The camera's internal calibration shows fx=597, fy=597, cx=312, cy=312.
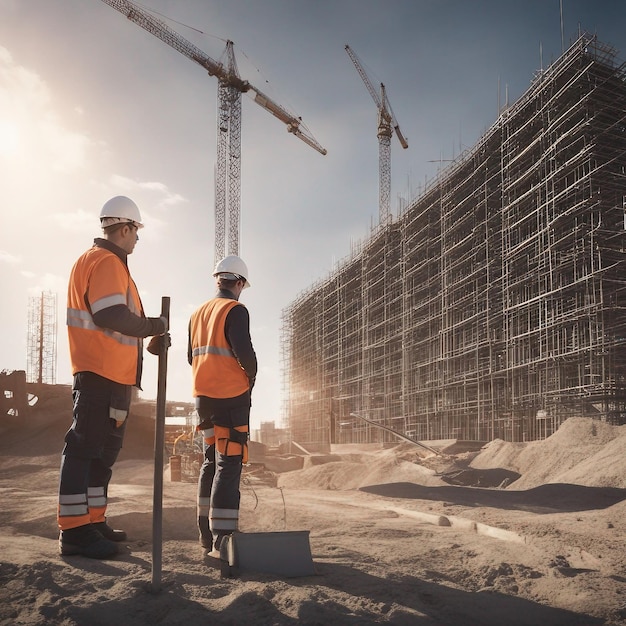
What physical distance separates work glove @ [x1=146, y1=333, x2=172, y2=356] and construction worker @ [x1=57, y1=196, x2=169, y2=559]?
1cm

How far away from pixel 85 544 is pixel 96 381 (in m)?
0.85

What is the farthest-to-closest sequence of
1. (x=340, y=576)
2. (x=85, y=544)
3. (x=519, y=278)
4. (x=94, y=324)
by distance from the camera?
(x=519, y=278), (x=94, y=324), (x=85, y=544), (x=340, y=576)

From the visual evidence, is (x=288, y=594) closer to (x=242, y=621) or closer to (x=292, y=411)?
(x=242, y=621)

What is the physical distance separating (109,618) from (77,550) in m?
0.99

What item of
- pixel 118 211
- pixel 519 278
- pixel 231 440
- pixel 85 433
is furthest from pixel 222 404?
pixel 519 278

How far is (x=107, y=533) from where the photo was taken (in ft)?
11.7

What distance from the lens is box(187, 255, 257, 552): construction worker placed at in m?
3.40

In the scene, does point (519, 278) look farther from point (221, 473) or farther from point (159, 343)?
point (159, 343)

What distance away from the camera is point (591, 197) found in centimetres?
1922

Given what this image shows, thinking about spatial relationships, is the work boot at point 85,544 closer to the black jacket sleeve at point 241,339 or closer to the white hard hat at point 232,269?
the black jacket sleeve at point 241,339

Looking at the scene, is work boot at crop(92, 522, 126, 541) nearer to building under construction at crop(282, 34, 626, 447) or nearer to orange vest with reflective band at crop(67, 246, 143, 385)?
orange vest with reflective band at crop(67, 246, 143, 385)

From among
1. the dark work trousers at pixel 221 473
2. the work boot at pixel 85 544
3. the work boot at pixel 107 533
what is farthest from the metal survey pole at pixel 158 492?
the work boot at pixel 107 533

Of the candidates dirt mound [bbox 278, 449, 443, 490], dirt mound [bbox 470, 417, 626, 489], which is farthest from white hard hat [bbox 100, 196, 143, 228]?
dirt mound [bbox 278, 449, 443, 490]

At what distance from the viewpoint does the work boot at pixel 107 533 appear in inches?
138
